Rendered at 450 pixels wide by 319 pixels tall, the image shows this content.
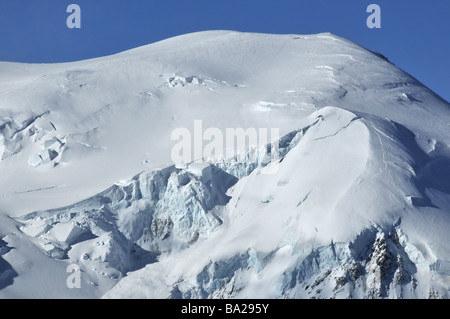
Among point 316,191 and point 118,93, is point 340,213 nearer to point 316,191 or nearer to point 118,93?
point 316,191

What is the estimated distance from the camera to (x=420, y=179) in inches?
1841

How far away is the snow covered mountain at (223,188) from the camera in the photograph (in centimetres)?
4209

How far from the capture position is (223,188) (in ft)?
162

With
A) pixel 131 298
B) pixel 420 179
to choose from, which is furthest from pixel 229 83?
pixel 131 298

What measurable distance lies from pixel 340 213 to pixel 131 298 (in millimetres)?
12242

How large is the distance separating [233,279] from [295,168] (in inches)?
323

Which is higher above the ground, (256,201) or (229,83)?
(229,83)

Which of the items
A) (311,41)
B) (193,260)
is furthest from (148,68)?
(193,260)

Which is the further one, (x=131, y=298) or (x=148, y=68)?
(x=148, y=68)

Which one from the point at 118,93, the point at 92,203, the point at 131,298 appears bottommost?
the point at 131,298

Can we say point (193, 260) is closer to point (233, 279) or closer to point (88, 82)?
point (233, 279)

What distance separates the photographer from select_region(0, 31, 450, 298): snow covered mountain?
42.1m
